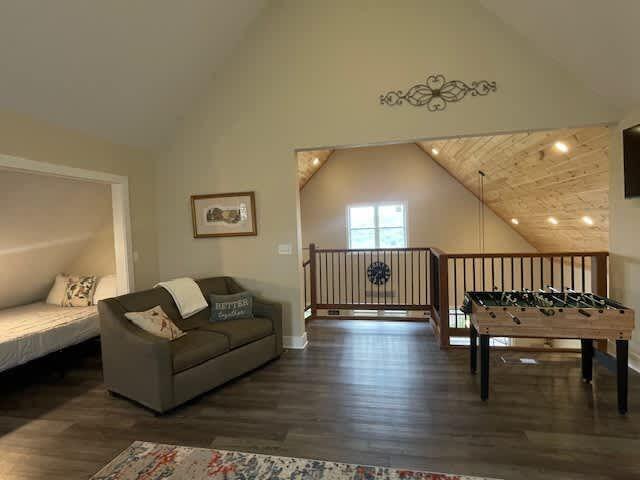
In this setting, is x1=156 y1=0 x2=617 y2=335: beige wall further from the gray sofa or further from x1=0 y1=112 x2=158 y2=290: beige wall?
the gray sofa

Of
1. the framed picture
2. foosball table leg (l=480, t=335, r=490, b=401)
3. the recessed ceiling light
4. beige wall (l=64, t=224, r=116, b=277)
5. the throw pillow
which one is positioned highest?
the recessed ceiling light

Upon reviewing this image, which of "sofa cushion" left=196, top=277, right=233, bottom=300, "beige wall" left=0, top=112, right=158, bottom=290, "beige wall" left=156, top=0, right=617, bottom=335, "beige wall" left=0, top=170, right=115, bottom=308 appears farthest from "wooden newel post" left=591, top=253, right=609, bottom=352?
"beige wall" left=0, top=170, right=115, bottom=308

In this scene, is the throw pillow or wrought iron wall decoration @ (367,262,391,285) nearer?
the throw pillow

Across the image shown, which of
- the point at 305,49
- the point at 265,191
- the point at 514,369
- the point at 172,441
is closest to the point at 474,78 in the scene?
the point at 305,49

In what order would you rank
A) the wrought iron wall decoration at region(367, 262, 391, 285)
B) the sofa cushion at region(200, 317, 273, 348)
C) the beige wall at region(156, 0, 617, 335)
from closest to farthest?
the sofa cushion at region(200, 317, 273, 348), the beige wall at region(156, 0, 617, 335), the wrought iron wall decoration at region(367, 262, 391, 285)

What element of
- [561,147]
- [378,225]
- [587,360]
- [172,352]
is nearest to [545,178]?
[561,147]

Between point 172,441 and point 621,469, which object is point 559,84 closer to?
point 621,469

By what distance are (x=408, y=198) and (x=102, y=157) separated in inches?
242

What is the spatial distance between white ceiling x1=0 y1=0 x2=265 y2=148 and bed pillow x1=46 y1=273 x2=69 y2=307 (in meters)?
2.13

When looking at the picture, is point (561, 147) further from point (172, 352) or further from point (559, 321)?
point (172, 352)

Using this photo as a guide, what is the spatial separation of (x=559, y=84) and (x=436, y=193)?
438cm

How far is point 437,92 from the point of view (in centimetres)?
332

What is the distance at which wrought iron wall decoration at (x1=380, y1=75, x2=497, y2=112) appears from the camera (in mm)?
3234

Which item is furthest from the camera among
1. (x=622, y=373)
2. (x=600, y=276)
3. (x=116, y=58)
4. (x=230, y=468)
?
(x=600, y=276)
